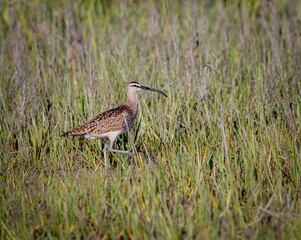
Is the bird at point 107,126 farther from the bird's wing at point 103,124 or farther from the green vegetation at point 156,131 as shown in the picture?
the green vegetation at point 156,131

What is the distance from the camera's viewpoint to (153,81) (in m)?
6.54

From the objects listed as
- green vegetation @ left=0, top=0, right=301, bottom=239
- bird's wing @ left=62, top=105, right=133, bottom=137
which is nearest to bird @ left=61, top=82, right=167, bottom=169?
bird's wing @ left=62, top=105, right=133, bottom=137

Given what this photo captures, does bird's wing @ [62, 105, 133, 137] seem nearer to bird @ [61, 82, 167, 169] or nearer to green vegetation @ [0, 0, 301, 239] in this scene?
bird @ [61, 82, 167, 169]

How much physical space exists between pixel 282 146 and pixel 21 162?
10.2ft

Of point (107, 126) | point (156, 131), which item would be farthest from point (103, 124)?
point (156, 131)

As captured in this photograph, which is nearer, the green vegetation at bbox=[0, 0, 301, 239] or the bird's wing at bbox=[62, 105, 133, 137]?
the green vegetation at bbox=[0, 0, 301, 239]

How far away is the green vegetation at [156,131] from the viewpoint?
3.53 metres

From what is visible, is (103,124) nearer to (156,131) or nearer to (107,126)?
(107,126)

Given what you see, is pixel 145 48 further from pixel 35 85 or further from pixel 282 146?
pixel 282 146

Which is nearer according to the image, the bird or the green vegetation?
the green vegetation

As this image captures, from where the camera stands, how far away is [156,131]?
5.66 m

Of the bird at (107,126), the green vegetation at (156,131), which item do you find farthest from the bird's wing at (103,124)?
the green vegetation at (156,131)

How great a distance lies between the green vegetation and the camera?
353cm

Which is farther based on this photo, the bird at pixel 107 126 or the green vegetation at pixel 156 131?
the bird at pixel 107 126
